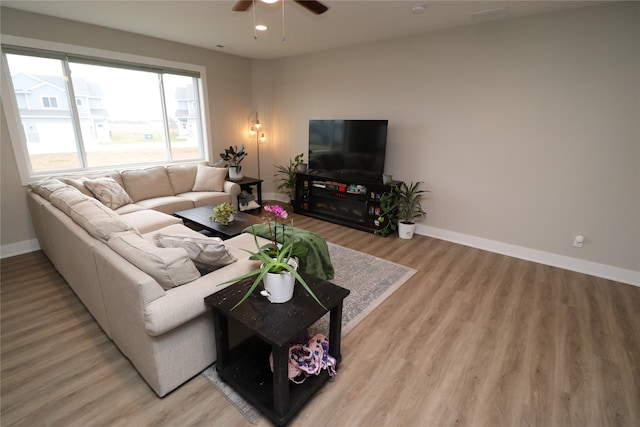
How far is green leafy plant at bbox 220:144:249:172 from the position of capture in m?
5.05

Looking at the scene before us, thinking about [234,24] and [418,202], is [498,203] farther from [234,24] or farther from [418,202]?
[234,24]

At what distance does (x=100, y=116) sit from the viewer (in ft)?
13.0

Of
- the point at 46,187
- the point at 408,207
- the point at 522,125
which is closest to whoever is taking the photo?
the point at 46,187

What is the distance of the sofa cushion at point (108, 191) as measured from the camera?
137 inches

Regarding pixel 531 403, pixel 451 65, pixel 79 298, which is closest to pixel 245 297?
pixel 531 403

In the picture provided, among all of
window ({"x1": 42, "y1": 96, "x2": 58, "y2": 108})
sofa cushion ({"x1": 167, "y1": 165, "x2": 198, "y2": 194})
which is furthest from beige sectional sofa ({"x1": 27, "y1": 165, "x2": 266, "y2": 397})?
sofa cushion ({"x1": 167, "y1": 165, "x2": 198, "y2": 194})

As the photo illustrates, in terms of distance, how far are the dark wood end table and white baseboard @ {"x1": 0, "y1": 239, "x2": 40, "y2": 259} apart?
1688 millimetres

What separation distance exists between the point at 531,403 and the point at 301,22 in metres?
3.93

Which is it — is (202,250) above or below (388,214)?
above

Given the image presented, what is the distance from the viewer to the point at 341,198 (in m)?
4.69

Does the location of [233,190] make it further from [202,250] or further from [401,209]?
[202,250]

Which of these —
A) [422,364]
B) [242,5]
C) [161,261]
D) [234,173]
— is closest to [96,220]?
[161,261]

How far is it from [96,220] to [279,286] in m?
1.45

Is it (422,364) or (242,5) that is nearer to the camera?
(422,364)
